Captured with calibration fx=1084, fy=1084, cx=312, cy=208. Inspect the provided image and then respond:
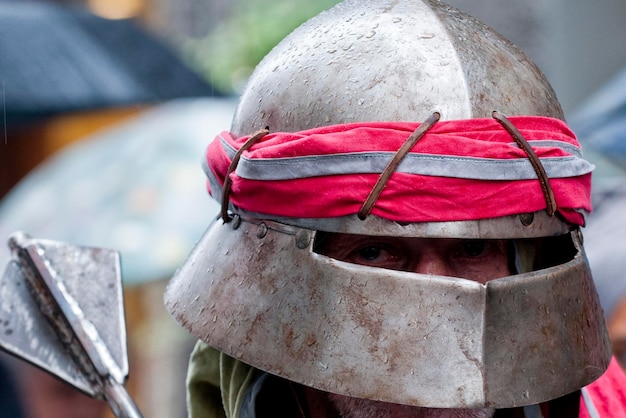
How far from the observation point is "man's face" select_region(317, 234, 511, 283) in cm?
190

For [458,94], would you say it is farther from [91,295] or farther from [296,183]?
[91,295]

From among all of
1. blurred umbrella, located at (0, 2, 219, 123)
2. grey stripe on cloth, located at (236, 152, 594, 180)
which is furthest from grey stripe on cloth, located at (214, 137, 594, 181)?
blurred umbrella, located at (0, 2, 219, 123)

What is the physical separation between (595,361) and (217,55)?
283 inches

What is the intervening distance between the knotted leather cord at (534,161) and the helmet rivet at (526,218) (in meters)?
0.03

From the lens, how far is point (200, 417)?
2.32 metres

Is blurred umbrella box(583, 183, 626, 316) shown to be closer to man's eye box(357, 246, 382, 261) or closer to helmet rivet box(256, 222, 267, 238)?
man's eye box(357, 246, 382, 261)

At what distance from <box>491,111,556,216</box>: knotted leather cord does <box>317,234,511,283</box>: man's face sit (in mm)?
178

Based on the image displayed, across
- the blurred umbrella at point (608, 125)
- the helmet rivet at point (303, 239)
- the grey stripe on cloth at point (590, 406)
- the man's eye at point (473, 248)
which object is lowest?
the blurred umbrella at point (608, 125)

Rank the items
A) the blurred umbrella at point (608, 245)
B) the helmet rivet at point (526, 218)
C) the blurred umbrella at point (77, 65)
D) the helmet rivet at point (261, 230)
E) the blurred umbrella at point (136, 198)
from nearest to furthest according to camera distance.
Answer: the helmet rivet at point (526, 218), the helmet rivet at point (261, 230), the blurred umbrella at point (608, 245), the blurred umbrella at point (136, 198), the blurred umbrella at point (77, 65)

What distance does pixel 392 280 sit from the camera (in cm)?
172

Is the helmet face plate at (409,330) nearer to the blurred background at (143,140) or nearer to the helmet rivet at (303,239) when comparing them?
the helmet rivet at (303,239)

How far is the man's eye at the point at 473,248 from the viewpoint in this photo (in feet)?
6.32

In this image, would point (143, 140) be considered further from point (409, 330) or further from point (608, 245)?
point (409, 330)

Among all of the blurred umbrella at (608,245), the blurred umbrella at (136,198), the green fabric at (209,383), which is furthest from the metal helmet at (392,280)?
the blurred umbrella at (136,198)
